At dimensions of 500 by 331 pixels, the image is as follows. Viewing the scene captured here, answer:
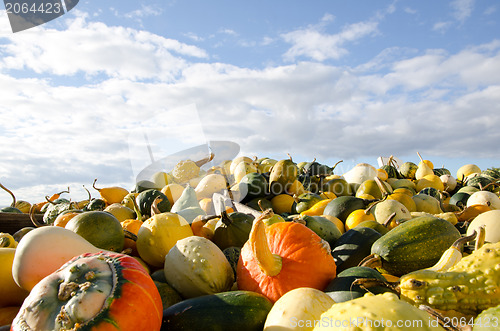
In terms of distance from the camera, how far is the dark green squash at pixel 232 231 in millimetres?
3256

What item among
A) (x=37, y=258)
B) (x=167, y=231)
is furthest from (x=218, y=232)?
(x=37, y=258)

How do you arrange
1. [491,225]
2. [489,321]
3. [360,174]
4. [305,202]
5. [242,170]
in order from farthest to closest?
[360,174], [242,170], [305,202], [491,225], [489,321]

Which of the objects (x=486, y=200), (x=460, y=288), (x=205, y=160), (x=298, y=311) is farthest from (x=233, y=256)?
(x=205, y=160)

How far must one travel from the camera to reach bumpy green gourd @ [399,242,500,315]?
185cm

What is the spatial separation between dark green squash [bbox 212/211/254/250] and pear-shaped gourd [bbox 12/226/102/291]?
1.31 m

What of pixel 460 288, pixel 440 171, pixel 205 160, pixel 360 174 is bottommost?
pixel 440 171

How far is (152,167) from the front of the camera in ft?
18.5

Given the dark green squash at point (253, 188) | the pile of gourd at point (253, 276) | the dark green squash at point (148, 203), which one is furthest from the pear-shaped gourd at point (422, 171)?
the dark green squash at point (148, 203)

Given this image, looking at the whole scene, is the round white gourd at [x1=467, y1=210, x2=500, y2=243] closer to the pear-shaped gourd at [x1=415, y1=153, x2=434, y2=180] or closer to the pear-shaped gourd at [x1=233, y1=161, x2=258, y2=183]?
the pear-shaped gourd at [x1=233, y1=161, x2=258, y2=183]

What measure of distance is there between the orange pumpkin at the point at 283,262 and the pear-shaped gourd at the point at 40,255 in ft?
3.64

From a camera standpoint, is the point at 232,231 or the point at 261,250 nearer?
the point at 261,250

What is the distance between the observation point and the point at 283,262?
2.32m

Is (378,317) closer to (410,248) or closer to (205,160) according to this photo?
(410,248)

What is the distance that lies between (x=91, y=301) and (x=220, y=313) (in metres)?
0.69
